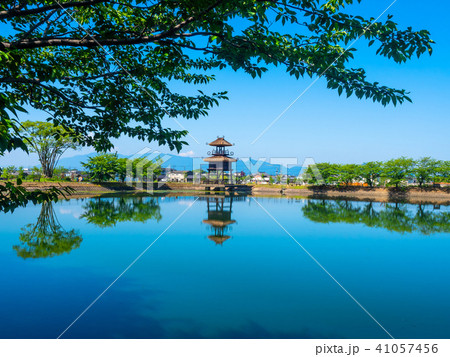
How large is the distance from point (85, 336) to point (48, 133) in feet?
117

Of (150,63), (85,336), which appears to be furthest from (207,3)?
(85,336)

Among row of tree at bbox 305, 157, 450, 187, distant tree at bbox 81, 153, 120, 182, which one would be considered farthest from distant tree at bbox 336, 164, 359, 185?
distant tree at bbox 81, 153, 120, 182

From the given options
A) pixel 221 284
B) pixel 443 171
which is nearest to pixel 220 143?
pixel 443 171

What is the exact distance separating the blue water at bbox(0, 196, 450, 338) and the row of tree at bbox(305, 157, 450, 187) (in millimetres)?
27109

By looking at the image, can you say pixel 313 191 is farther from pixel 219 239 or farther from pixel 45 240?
pixel 45 240

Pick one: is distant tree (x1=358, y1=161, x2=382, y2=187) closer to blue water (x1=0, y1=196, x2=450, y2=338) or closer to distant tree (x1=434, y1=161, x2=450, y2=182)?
distant tree (x1=434, y1=161, x2=450, y2=182)

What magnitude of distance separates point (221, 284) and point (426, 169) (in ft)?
127

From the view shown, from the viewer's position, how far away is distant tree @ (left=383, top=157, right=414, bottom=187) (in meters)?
36.8

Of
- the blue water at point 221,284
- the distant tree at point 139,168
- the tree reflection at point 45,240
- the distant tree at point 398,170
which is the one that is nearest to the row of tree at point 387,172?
the distant tree at point 398,170

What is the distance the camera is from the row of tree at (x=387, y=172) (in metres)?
36.6

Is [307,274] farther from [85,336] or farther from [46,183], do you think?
[46,183]

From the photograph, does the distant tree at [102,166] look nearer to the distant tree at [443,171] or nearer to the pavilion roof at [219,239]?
the pavilion roof at [219,239]

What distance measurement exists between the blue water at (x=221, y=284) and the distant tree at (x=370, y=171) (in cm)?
2780

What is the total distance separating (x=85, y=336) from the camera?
4465 millimetres
